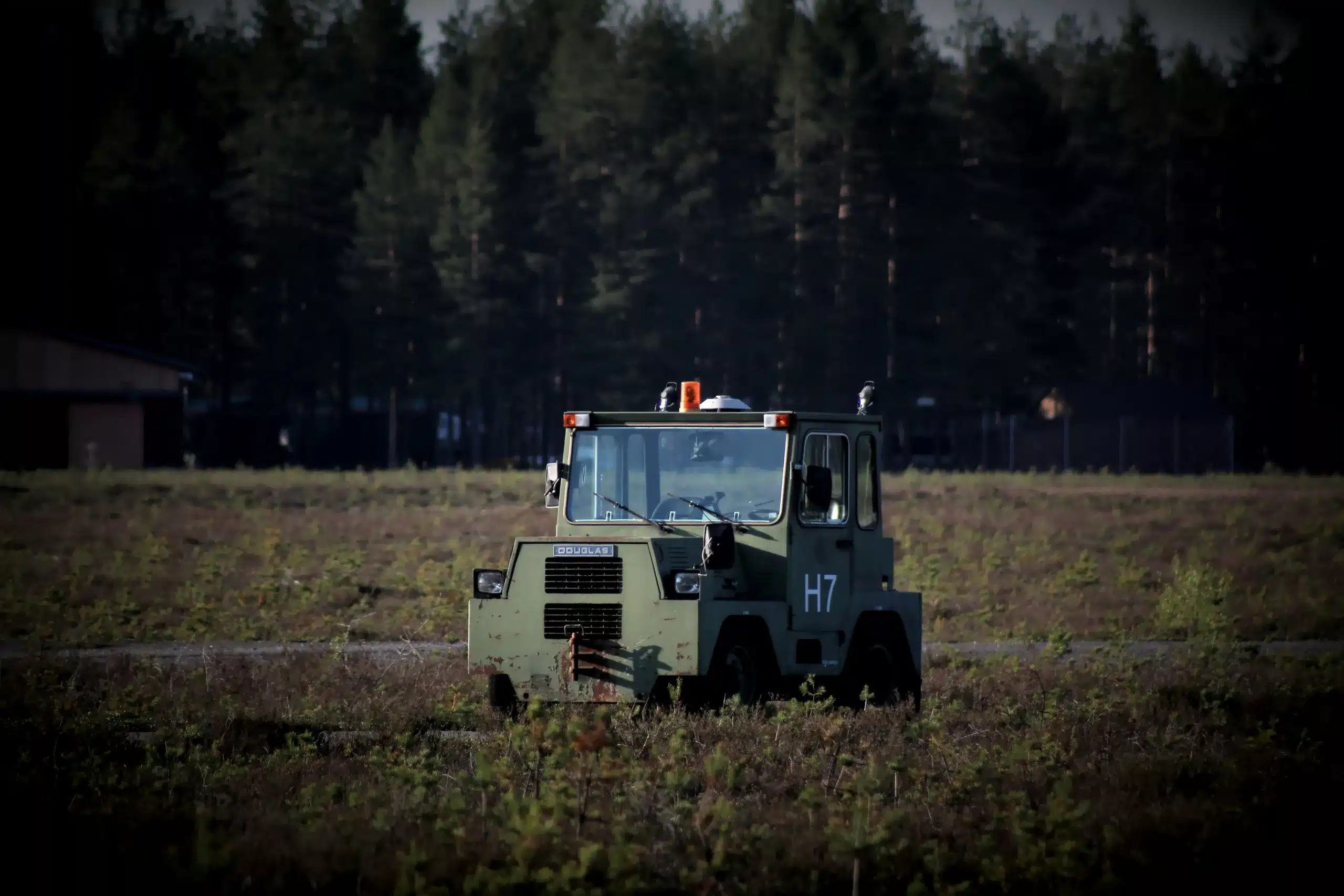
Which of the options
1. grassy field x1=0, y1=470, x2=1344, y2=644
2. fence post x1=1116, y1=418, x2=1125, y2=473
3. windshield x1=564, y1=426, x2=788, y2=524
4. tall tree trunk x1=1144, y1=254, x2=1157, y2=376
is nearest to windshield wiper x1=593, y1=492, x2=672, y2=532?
windshield x1=564, y1=426, x2=788, y2=524

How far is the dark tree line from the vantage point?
71062 millimetres


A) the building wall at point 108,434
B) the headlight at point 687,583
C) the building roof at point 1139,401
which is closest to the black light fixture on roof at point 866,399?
the headlight at point 687,583

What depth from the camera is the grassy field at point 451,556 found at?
23641 millimetres

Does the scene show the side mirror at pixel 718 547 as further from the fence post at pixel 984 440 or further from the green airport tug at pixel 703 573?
the fence post at pixel 984 440

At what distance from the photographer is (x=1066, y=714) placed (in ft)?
48.4

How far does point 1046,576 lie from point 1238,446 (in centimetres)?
5066

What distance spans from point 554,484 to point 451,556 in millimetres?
17975

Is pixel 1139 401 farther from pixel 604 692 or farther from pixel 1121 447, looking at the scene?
pixel 604 692

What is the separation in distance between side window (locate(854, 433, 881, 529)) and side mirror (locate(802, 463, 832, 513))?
1.01 meters

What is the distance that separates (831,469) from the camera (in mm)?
14039

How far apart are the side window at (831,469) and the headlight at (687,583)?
121cm

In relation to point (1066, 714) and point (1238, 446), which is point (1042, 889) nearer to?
point (1066, 714)

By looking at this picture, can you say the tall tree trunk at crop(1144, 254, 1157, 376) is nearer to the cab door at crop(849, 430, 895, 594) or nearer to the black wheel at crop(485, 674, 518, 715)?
the cab door at crop(849, 430, 895, 594)

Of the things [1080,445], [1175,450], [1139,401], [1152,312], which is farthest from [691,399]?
[1152,312]
